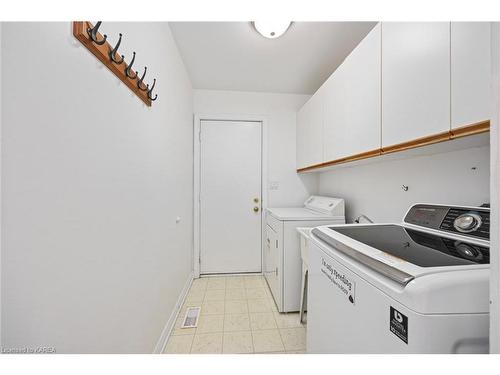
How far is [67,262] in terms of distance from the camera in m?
0.60

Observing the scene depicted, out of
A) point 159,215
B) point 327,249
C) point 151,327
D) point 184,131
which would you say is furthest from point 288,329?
point 184,131

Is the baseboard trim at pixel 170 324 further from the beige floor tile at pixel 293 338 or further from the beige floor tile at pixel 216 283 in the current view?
the beige floor tile at pixel 293 338

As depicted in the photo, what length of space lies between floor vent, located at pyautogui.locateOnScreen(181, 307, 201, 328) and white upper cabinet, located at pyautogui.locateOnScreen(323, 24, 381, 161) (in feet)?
5.99

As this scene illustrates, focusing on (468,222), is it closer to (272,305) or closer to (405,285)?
(405,285)

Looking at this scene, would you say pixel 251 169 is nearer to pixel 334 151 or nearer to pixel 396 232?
pixel 334 151

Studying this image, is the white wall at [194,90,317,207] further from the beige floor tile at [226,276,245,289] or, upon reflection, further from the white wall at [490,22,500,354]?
the white wall at [490,22,500,354]

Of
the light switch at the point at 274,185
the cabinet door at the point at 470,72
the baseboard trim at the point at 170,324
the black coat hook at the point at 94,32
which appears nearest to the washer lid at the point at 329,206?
the light switch at the point at 274,185

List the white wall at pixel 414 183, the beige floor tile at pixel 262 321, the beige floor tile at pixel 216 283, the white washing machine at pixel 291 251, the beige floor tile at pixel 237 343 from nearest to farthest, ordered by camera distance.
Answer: the white wall at pixel 414 183, the beige floor tile at pixel 237 343, the beige floor tile at pixel 262 321, the white washing machine at pixel 291 251, the beige floor tile at pixel 216 283

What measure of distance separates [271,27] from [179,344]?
8.07 feet

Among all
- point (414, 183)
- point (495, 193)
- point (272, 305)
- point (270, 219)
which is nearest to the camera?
point (495, 193)

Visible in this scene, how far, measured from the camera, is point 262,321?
1.71 metres

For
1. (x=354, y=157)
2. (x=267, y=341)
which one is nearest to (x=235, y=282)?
(x=267, y=341)

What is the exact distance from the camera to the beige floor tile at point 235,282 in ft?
7.57

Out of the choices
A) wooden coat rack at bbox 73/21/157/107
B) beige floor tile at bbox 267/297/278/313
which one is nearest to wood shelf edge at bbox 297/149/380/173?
wooden coat rack at bbox 73/21/157/107
